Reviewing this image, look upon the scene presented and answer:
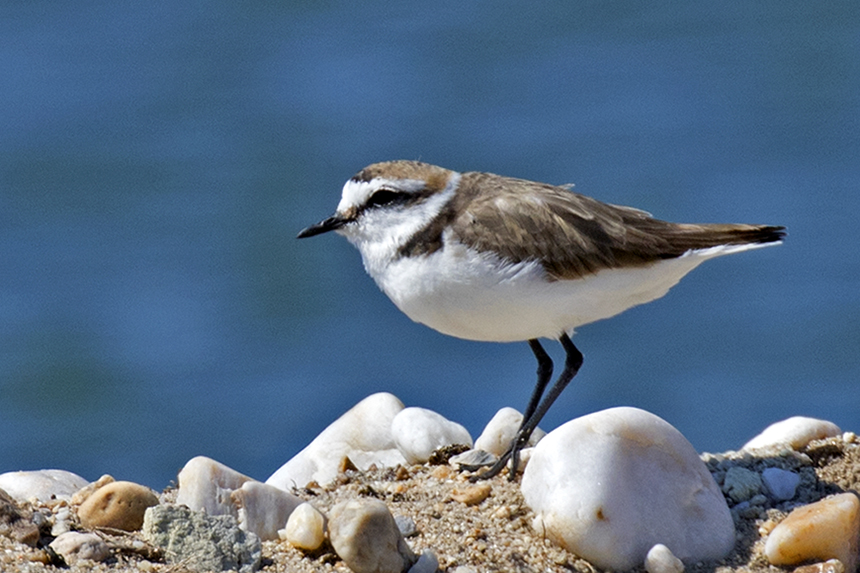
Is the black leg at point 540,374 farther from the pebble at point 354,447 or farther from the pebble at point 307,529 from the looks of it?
the pebble at point 307,529

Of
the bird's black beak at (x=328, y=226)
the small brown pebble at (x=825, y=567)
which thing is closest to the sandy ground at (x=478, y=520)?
the small brown pebble at (x=825, y=567)

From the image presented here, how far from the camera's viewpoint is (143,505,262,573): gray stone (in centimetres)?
380

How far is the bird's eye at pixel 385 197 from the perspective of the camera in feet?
16.5

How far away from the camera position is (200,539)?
3.83 meters

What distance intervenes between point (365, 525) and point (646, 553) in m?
1.02

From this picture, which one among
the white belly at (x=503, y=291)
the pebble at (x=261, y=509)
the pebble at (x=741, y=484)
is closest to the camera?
the pebble at (x=261, y=509)

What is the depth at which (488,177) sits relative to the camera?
5.30 metres

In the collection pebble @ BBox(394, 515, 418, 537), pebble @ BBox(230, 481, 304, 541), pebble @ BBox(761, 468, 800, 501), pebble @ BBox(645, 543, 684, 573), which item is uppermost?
pebble @ BBox(230, 481, 304, 541)

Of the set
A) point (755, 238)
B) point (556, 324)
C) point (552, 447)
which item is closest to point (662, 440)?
point (552, 447)

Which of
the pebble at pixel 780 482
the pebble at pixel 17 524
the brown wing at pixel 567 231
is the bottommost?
the pebble at pixel 780 482

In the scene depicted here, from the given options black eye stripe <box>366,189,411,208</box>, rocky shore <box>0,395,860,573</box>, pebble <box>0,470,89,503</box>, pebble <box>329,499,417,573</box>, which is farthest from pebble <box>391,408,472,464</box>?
pebble <box>0,470,89,503</box>

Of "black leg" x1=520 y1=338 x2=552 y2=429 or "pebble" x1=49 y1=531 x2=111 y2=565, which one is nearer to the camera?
"pebble" x1=49 y1=531 x2=111 y2=565

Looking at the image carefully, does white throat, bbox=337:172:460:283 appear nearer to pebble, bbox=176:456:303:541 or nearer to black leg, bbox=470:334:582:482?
black leg, bbox=470:334:582:482

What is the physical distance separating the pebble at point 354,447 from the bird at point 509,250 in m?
0.59
